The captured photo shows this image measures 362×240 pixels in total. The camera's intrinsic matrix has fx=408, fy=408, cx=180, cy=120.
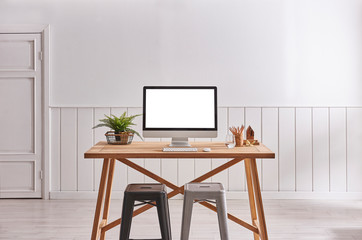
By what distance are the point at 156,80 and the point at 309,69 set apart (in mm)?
1502

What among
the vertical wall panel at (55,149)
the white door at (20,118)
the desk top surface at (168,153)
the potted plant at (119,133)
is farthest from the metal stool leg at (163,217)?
the white door at (20,118)

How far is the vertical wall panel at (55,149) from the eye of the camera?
405 centimetres

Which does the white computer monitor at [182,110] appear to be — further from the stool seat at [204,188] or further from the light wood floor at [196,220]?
the light wood floor at [196,220]

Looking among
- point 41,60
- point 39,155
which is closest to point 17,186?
point 39,155

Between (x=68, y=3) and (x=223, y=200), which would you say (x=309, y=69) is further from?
(x=68, y=3)

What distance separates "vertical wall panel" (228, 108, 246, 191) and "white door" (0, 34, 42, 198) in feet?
6.21

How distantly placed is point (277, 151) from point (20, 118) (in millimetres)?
2565

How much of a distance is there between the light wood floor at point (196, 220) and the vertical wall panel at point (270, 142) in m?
0.19

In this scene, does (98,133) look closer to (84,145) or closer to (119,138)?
(84,145)

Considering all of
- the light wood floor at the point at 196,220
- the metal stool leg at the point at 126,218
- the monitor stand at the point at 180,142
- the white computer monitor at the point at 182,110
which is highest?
the white computer monitor at the point at 182,110

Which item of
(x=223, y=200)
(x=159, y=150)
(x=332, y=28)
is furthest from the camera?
(x=332, y=28)

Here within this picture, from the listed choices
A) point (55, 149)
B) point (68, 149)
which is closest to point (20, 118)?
point (55, 149)

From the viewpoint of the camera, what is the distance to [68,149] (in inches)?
160

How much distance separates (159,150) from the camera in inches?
99.6
